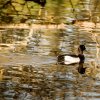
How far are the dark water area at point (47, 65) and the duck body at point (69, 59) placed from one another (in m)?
0.19

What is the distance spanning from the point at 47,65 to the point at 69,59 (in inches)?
28.4

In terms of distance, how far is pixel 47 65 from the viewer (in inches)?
704

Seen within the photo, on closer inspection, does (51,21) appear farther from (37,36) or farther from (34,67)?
(34,67)

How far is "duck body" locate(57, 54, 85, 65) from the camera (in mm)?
18031

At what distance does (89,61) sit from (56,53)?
149 cm

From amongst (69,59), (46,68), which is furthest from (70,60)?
(46,68)

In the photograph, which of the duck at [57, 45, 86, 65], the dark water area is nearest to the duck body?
the duck at [57, 45, 86, 65]

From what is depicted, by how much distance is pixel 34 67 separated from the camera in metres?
17.6

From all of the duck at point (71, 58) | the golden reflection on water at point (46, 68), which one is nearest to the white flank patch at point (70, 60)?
the duck at point (71, 58)

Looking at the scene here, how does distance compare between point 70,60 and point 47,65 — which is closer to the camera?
point 47,65

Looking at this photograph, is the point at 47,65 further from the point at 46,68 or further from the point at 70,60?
the point at 70,60

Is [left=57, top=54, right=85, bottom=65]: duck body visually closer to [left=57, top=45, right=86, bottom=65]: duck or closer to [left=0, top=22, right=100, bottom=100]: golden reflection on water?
Answer: [left=57, top=45, right=86, bottom=65]: duck

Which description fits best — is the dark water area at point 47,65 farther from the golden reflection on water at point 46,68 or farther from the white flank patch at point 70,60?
the white flank patch at point 70,60

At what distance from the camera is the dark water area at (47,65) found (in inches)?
576
